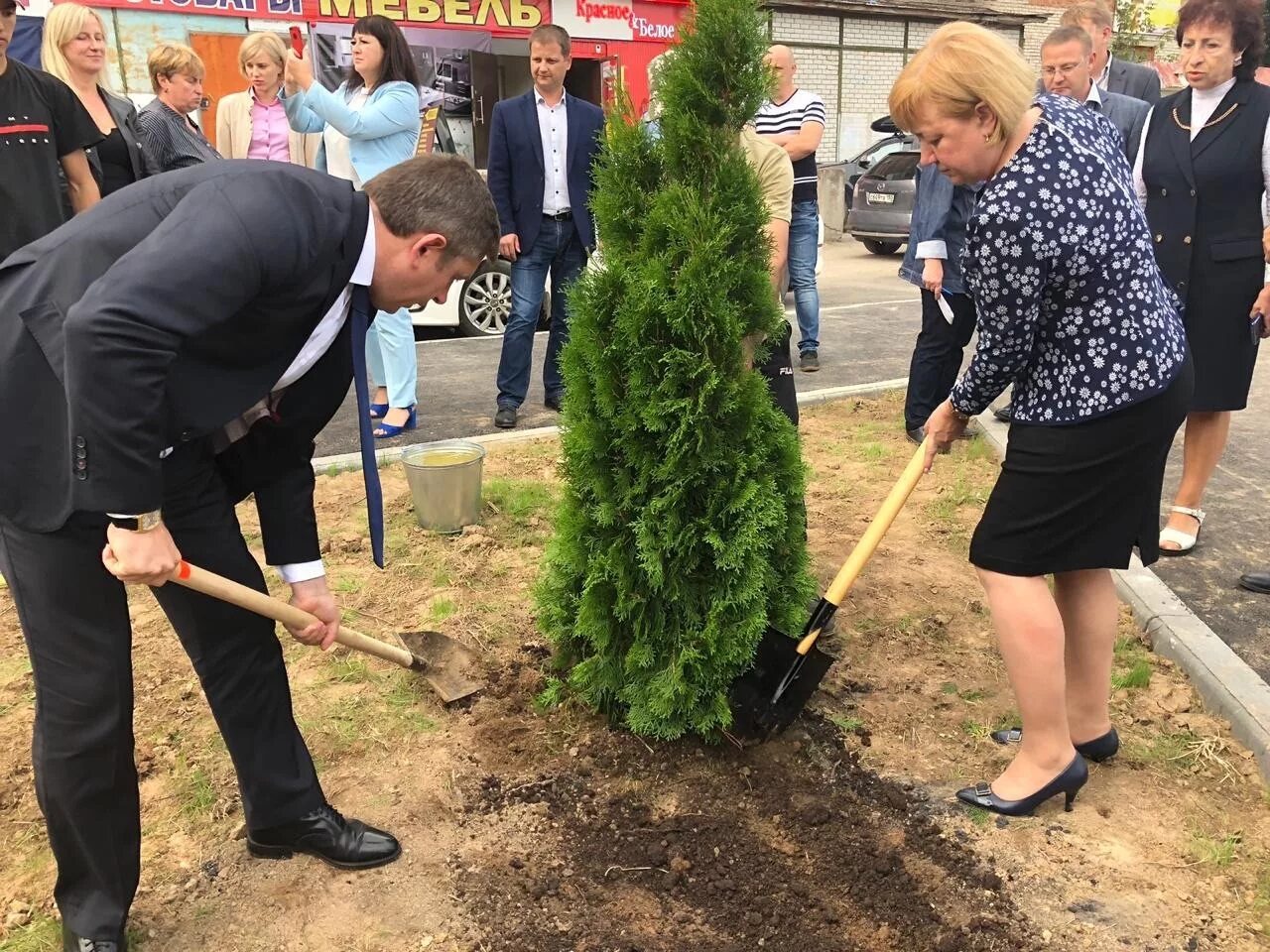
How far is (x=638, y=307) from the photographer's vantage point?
2.74 m

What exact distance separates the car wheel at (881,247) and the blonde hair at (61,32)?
13235 millimetres

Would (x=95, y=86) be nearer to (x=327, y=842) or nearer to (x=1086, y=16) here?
(x=327, y=842)

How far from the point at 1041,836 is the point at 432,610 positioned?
2.31 metres

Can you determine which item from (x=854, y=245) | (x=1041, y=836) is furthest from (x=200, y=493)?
(x=854, y=245)

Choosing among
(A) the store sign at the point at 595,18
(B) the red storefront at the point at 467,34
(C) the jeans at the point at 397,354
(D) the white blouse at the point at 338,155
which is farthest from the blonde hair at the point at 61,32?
(A) the store sign at the point at 595,18

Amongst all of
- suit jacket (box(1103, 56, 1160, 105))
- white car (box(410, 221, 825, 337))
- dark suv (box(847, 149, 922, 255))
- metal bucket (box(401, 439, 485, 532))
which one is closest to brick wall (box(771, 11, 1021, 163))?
dark suv (box(847, 149, 922, 255))

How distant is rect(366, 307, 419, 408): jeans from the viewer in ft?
19.3

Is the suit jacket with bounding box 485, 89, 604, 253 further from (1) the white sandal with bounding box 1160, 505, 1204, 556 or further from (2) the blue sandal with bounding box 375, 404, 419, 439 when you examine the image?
(1) the white sandal with bounding box 1160, 505, 1204, 556

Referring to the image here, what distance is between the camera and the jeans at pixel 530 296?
6.26 metres

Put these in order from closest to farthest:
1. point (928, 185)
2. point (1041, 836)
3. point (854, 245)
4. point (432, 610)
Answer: point (1041, 836)
point (432, 610)
point (928, 185)
point (854, 245)

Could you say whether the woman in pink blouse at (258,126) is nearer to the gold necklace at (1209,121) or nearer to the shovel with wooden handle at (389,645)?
the shovel with wooden handle at (389,645)

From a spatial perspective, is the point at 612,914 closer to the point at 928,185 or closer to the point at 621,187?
the point at 621,187

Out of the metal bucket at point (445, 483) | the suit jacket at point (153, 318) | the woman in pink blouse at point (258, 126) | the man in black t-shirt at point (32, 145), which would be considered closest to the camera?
the suit jacket at point (153, 318)

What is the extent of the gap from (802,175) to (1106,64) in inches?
93.9
